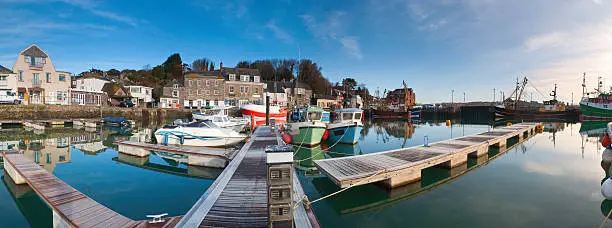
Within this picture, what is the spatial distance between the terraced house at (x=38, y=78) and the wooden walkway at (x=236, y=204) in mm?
47582

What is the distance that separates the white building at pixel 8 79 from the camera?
124 ft

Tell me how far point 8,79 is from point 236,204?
50.5m

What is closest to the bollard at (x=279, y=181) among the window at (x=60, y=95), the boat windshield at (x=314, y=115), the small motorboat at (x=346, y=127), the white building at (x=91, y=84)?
the small motorboat at (x=346, y=127)

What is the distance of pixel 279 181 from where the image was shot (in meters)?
4.90

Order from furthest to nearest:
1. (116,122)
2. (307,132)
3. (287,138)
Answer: (116,122), (287,138), (307,132)

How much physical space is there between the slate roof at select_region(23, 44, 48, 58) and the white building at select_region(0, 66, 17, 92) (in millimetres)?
3295

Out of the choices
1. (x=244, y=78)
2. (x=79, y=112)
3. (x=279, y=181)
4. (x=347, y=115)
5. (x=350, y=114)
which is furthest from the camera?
(x=244, y=78)

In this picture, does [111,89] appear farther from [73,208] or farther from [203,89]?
[73,208]

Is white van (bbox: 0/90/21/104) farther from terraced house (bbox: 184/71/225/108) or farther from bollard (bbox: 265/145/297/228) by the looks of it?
bollard (bbox: 265/145/297/228)

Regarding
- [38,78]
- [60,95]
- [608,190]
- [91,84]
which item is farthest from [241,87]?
[608,190]

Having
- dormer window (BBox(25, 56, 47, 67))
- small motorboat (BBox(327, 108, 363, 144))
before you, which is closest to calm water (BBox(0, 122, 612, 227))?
small motorboat (BBox(327, 108, 363, 144))

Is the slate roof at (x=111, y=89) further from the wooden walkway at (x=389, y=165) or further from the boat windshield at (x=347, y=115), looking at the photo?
the wooden walkway at (x=389, y=165)

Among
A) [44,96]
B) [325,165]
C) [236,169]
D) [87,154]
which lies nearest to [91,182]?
[236,169]

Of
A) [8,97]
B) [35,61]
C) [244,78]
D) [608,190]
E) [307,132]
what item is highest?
[35,61]
